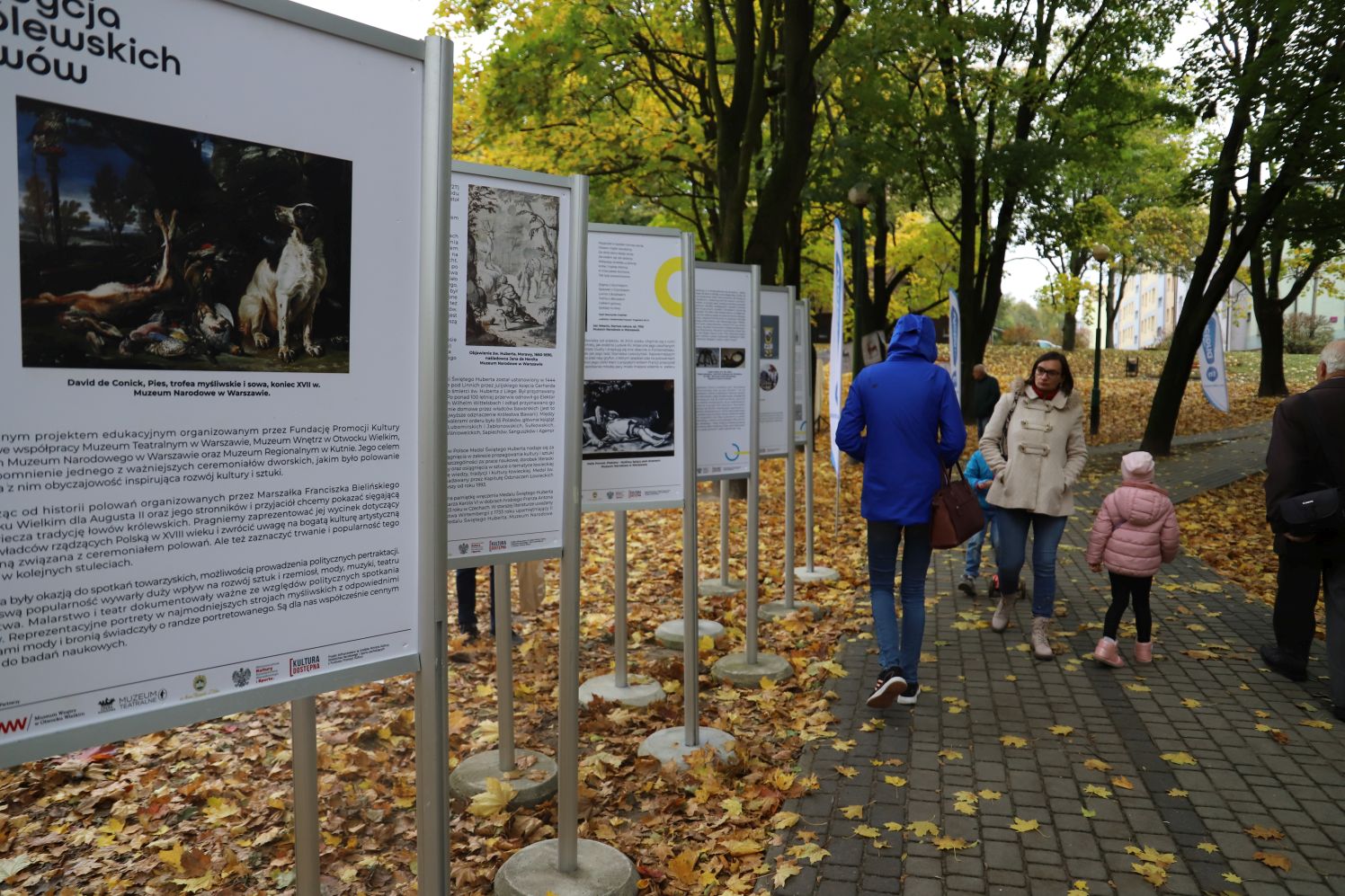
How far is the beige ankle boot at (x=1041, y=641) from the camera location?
272 inches

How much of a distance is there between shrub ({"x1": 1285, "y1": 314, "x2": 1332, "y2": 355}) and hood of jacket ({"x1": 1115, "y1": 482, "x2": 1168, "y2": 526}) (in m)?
41.5

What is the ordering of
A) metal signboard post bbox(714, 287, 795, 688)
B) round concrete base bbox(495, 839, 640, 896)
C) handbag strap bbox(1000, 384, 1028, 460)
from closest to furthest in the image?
round concrete base bbox(495, 839, 640, 896) < handbag strap bbox(1000, 384, 1028, 460) < metal signboard post bbox(714, 287, 795, 688)

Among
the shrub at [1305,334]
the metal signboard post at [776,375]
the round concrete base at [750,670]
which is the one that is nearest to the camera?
the round concrete base at [750,670]

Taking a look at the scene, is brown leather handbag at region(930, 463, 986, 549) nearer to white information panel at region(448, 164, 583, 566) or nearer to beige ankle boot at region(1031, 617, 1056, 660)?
beige ankle boot at region(1031, 617, 1056, 660)

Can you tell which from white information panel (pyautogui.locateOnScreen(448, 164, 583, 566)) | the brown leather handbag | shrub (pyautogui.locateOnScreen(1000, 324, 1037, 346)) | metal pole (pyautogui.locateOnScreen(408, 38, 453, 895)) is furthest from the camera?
shrub (pyautogui.locateOnScreen(1000, 324, 1037, 346))

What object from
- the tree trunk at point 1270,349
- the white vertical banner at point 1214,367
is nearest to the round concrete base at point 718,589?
the white vertical banner at point 1214,367

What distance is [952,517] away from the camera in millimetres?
5664

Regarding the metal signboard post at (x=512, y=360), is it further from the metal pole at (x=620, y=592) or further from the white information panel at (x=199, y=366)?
the metal pole at (x=620, y=592)

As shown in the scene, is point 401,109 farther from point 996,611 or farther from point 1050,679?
point 996,611

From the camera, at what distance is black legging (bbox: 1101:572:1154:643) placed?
659 centimetres

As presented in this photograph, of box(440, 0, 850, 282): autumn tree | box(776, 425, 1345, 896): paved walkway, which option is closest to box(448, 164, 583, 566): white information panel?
box(776, 425, 1345, 896): paved walkway

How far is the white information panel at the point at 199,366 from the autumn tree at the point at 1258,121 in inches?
494

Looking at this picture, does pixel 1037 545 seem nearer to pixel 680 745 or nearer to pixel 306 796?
pixel 680 745

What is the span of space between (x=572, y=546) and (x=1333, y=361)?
5.14 meters
